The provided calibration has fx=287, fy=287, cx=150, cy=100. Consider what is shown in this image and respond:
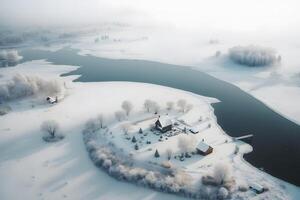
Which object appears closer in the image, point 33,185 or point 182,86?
point 33,185

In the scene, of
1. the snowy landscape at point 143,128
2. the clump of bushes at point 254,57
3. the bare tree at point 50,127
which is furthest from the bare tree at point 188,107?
the clump of bushes at point 254,57

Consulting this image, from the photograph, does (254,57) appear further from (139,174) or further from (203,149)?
(139,174)

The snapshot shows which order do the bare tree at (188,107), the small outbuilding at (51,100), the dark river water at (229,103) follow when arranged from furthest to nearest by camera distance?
the small outbuilding at (51,100)
the bare tree at (188,107)
the dark river water at (229,103)

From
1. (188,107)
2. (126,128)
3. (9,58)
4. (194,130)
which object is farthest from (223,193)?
(9,58)

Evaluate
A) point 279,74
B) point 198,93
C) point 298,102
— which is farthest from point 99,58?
point 298,102

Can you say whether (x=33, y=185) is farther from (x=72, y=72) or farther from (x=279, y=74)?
(x=279, y=74)

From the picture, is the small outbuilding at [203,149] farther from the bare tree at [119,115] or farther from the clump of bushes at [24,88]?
the clump of bushes at [24,88]
